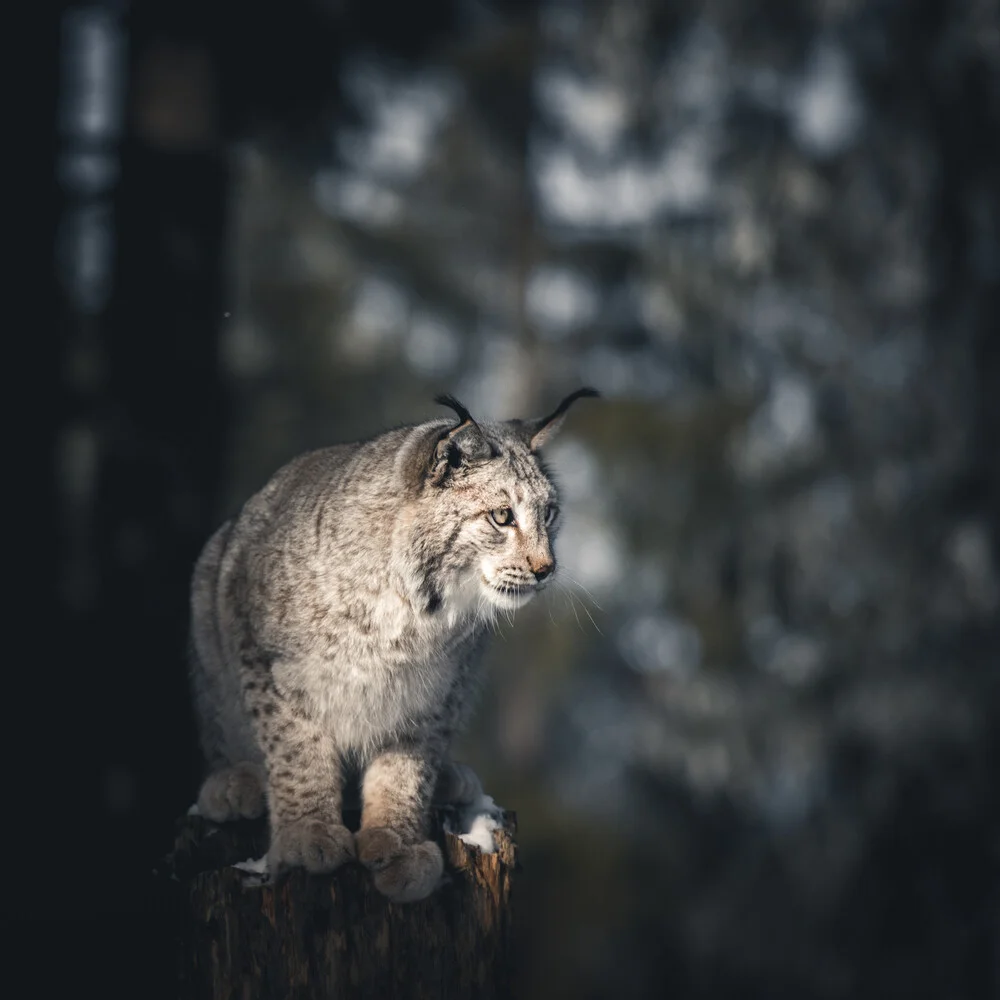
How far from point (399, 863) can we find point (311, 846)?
25cm

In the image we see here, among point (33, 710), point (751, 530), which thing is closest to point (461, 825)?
point (33, 710)

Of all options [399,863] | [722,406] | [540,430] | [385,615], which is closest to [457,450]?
[540,430]

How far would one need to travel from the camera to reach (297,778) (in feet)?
12.4

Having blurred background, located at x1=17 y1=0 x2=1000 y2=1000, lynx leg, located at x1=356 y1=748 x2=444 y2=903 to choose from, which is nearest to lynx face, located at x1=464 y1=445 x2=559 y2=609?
lynx leg, located at x1=356 y1=748 x2=444 y2=903

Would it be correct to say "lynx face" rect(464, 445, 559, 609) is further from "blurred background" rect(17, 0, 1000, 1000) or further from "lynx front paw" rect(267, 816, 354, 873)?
"blurred background" rect(17, 0, 1000, 1000)

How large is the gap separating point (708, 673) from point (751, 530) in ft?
4.98

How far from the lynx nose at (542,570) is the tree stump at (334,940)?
34.1 inches

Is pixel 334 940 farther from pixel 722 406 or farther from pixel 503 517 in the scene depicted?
pixel 722 406

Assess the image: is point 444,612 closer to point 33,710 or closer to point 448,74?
point 33,710

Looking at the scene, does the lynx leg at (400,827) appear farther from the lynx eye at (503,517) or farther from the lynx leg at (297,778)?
the lynx eye at (503,517)

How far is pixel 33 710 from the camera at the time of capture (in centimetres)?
652

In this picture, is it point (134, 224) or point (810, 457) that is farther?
point (810, 457)

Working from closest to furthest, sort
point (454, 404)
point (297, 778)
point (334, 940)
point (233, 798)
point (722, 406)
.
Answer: point (334, 940) → point (454, 404) → point (297, 778) → point (233, 798) → point (722, 406)

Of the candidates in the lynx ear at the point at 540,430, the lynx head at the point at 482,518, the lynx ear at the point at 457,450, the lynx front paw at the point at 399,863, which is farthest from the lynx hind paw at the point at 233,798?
the lynx ear at the point at 540,430
